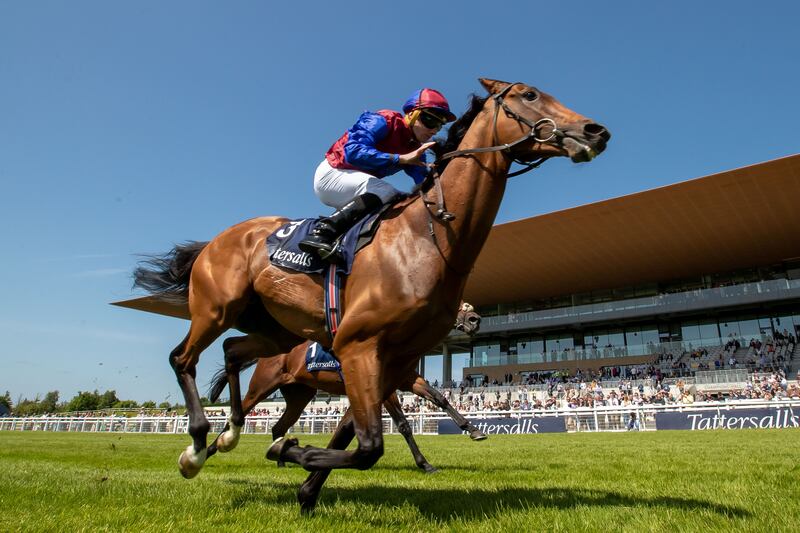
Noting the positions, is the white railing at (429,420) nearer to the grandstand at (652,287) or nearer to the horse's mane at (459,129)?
the grandstand at (652,287)

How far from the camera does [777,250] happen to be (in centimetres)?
3862

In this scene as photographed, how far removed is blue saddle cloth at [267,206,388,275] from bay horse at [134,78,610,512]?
0.06 meters

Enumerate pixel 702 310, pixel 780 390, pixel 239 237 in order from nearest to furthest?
1. pixel 239 237
2. pixel 780 390
3. pixel 702 310

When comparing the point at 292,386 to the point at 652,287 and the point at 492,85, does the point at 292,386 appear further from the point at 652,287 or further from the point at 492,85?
the point at 652,287

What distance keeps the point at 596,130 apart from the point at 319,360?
4804 mm

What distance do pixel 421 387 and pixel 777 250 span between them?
39983 mm

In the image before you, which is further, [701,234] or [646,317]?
[646,317]

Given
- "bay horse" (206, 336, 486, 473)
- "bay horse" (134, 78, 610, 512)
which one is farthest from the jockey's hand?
"bay horse" (206, 336, 486, 473)

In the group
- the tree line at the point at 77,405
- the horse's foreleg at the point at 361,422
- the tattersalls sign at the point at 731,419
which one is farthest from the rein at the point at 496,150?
the tree line at the point at 77,405

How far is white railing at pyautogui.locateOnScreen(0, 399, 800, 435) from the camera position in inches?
789

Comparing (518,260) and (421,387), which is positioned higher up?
(518,260)

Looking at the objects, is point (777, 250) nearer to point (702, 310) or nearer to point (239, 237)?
point (702, 310)

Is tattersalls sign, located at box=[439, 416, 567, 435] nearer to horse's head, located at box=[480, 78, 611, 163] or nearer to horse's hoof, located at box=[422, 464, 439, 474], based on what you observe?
horse's hoof, located at box=[422, 464, 439, 474]

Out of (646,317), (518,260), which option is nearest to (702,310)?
(646,317)
